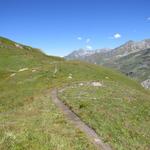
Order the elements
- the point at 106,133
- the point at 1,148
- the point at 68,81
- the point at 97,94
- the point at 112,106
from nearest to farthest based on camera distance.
→ the point at 1,148
the point at 106,133
the point at 112,106
the point at 97,94
the point at 68,81

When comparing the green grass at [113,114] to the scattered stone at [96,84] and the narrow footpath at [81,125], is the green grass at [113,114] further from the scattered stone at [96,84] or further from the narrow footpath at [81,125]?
the scattered stone at [96,84]

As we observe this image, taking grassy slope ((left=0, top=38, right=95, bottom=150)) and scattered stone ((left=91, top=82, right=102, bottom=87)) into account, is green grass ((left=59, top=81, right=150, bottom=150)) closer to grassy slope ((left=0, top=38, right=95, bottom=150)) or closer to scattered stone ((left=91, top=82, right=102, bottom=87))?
grassy slope ((left=0, top=38, right=95, bottom=150))

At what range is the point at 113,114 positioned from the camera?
121 ft

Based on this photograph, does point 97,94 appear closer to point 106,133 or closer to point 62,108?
point 62,108

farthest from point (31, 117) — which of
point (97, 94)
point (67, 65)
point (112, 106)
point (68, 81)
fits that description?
point (67, 65)

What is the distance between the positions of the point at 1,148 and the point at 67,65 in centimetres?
5963

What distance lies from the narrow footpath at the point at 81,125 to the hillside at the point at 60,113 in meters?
0.62

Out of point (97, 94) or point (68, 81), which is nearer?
point (97, 94)

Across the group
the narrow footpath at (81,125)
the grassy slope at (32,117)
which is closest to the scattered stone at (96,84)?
the grassy slope at (32,117)

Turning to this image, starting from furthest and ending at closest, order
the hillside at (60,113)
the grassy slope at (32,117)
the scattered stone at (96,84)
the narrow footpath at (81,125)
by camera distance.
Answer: the scattered stone at (96,84), the narrow footpath at (81,125), the hillside at (60,113), the grassy slope at (32,117)

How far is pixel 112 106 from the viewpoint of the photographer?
4119cm

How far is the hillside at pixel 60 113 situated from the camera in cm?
2398

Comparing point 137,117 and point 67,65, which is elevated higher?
point 67,65

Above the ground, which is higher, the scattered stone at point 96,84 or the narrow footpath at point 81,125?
the scattered stone at point 96,84
